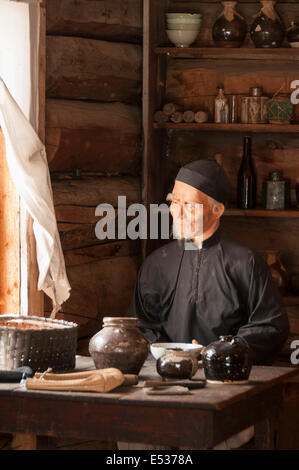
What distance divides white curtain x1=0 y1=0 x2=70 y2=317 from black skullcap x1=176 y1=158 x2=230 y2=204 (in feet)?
2.22

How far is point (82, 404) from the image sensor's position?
3143 millimetres

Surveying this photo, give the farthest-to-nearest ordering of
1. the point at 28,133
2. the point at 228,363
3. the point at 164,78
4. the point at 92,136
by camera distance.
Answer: the point at 164,78 → the point at 92,136 → the point at 28,133 → the point at 228,363

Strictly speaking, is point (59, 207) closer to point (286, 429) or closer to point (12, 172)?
point (12, 172)

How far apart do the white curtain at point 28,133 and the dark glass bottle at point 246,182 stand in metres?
1.64

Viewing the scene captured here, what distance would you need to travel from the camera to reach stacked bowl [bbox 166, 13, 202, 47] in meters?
5.40

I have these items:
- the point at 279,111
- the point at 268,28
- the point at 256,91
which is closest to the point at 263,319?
the point at 279,111

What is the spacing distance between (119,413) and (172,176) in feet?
9.45

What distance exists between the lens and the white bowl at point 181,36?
5410mm

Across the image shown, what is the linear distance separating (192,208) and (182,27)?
58.8 inches

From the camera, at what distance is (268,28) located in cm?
533

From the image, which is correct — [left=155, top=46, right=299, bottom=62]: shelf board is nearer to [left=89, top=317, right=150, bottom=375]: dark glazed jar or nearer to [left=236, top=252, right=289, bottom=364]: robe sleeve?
[left=236, top=252, right=289, bottom=364]: robe sleeve

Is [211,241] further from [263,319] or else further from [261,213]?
[261,213]
